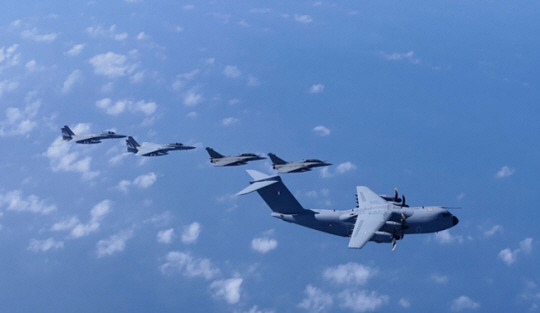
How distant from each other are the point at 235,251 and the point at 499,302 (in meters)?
80.1

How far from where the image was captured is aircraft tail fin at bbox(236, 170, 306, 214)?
74.5 meters

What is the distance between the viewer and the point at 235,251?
171 meters

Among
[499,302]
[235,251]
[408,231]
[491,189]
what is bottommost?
[408,231]

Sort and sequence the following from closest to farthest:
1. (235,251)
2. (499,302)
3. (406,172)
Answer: (499,302) → (235,251) → (406,172)

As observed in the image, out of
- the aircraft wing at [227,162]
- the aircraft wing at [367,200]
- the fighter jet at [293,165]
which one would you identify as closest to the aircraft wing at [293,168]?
the fighter jet at [293,165]

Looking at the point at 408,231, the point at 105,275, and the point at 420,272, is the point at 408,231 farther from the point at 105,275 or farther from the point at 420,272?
the point at 105,275

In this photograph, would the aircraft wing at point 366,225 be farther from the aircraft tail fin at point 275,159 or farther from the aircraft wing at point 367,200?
the aircraft tail fin at point 275,159

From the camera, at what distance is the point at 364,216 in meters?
70.9

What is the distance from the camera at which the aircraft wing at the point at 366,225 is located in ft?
213

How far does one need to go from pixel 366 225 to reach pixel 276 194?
1464 centimetres

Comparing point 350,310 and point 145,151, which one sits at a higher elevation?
point 145,151

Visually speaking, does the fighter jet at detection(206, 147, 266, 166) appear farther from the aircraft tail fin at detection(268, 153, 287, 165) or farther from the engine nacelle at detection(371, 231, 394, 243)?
the engine nacelle at detection(371, 231, 394, 243)

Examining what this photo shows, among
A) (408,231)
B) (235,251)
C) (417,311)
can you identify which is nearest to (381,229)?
(408,231)

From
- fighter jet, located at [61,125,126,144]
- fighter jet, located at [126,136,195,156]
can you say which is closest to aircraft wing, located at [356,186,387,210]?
fighter jet, located at [126,136,195,156]
